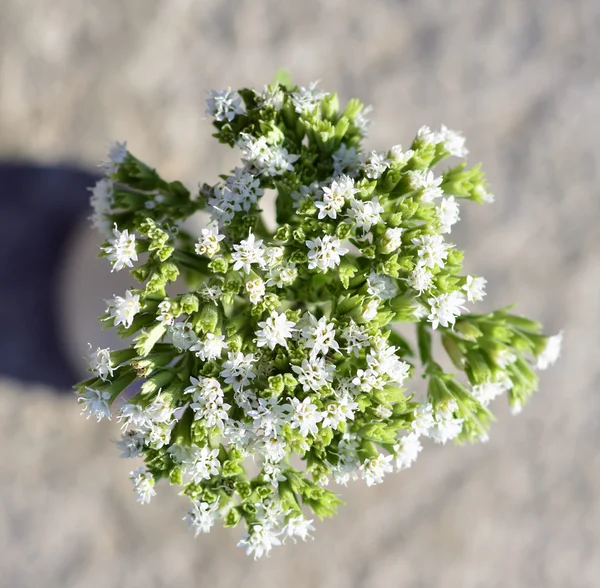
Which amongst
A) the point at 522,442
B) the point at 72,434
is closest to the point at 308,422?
the point at 72,434

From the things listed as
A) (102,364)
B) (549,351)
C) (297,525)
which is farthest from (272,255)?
(549,351)

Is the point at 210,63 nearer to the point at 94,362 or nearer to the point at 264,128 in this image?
the point at 264,128

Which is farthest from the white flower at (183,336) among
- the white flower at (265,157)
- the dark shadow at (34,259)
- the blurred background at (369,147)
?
the dark shadow at (34,259)

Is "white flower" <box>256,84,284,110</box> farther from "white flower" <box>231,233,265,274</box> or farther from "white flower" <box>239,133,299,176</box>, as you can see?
"white flower" <box>231,233,265,274</box>

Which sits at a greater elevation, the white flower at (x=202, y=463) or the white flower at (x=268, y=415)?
the white flower at (x=268, y=415)

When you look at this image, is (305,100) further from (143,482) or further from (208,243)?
(143,482)

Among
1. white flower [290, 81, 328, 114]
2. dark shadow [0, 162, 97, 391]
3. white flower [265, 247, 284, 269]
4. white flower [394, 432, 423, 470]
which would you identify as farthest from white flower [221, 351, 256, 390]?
dark shadow [0, 162, 97, 391]

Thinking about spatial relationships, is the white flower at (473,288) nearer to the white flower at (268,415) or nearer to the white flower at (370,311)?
the white flower at (370,311)

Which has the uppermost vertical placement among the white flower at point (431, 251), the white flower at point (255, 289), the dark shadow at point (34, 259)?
the dark shadow at point (34, 259)
